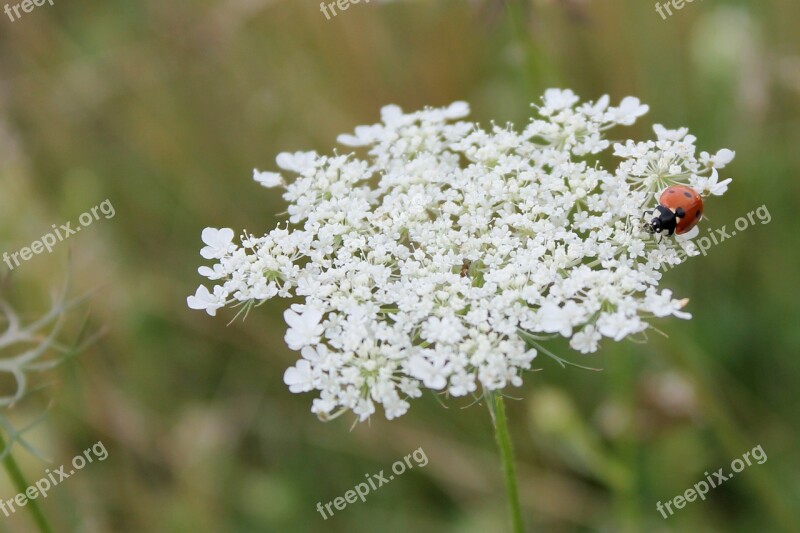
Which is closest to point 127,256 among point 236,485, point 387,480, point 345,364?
point 236,485

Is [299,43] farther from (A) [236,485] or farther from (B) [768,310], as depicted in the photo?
(B) [768,310]

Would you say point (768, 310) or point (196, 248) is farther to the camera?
point (196, 248)
